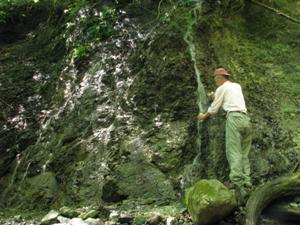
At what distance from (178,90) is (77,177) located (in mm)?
2603

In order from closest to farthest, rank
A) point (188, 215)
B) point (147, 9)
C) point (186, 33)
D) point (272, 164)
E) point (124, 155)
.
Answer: point (188, 215), point (272, 164), point (124, 155), point (186, 33), point (147, 9)

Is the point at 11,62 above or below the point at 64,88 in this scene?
above

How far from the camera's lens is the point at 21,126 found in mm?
10703

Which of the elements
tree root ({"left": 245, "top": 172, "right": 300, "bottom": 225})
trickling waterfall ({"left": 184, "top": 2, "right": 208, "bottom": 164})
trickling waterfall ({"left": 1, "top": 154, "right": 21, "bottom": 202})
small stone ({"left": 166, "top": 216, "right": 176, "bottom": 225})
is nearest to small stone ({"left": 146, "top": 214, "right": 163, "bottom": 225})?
small stone ({"left": 166, "top": 216, "right": 176, "bottom": 225})

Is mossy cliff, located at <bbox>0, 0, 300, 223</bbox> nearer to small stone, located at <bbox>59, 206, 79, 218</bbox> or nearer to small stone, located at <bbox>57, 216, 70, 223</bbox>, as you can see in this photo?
small stone, located at <bbox>59, 206, 79, 218</bbox>

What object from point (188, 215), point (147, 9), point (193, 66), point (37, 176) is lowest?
point (188, 215)

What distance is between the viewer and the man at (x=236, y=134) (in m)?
7.15

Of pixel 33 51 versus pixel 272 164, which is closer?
pixel 272 164

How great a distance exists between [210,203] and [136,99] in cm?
386

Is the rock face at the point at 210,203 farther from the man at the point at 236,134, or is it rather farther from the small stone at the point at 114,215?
the small stone at the point at 114,215

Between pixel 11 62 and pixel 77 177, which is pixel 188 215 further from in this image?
pixel 11 62

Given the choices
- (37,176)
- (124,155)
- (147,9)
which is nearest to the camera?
(124,155)

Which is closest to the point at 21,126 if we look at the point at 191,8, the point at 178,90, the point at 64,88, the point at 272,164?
the point at 64,88

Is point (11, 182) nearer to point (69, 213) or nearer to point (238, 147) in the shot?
point (69, 213)
